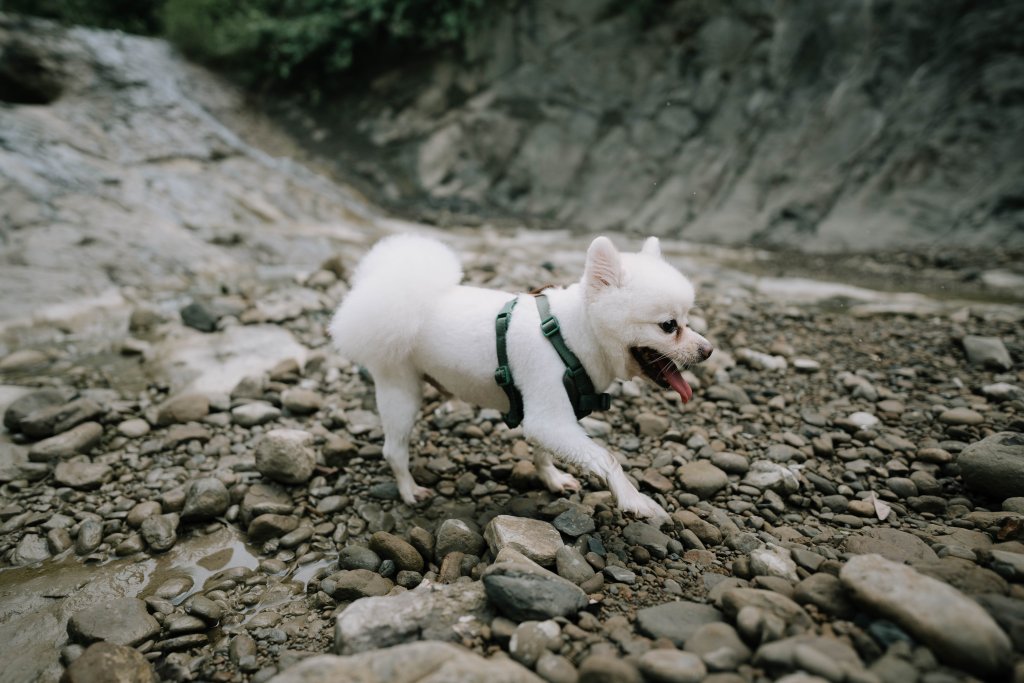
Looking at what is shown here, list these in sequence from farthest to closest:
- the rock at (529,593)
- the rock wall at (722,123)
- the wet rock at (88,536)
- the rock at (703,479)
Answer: the rock wall at (722,123), the rock at (703,479), the wet rock at (88,536), the rock at (529,593)

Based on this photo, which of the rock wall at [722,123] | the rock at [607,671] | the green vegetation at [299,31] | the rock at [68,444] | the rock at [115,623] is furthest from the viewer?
the green vegetation at [299,31]

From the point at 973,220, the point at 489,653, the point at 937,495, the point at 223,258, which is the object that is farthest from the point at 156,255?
the point at 973,220

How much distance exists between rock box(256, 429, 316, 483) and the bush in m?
11.2

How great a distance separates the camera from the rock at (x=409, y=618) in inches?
80.7

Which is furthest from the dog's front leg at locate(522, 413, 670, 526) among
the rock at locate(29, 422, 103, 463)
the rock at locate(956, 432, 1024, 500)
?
the rock at locate(29, 422, 103, 463)

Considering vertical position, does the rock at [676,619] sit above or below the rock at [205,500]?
above

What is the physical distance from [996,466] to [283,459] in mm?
4029

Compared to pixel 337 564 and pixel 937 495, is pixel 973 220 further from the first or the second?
pixel 337 564

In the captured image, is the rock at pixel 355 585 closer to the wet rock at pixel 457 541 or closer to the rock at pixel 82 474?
the wet rock at pixel 457 541

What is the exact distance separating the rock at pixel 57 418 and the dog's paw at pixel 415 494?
246cm

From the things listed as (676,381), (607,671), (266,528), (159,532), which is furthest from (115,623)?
(676,381)

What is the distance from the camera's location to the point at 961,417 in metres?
3.66

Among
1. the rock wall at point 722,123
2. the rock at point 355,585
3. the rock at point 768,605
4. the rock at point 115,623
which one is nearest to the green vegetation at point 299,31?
the rock wall at point 722,123

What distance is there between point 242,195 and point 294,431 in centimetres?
687
